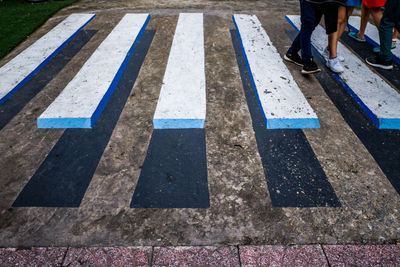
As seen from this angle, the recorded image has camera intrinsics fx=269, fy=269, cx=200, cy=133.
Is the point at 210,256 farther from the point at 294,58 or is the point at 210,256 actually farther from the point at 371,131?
the point at 294,58

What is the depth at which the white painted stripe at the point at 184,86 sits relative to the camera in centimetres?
254

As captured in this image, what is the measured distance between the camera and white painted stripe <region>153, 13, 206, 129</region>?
2541mm

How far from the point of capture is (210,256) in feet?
5.09

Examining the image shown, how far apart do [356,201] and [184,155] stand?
1306 millimetres

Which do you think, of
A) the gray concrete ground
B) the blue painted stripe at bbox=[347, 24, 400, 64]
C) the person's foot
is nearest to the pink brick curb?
the gray concrete ground

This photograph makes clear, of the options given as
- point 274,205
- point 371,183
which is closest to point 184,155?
point 274,205

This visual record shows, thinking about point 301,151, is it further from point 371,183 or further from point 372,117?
point 372,117

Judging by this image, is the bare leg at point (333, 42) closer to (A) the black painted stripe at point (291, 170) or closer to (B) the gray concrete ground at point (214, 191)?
(B) the gray concrete ground at point (214, 191)

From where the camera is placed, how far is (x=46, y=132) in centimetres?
248

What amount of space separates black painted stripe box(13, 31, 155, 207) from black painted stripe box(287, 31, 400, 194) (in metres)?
2.28

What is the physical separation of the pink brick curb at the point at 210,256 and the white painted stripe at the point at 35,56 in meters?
2.06

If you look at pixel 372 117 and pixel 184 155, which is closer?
pixel 184 155

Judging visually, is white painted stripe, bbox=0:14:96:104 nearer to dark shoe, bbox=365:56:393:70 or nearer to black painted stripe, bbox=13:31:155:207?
black painted stripe, bbox=13:31:155:207

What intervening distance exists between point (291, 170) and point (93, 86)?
2280 mm
